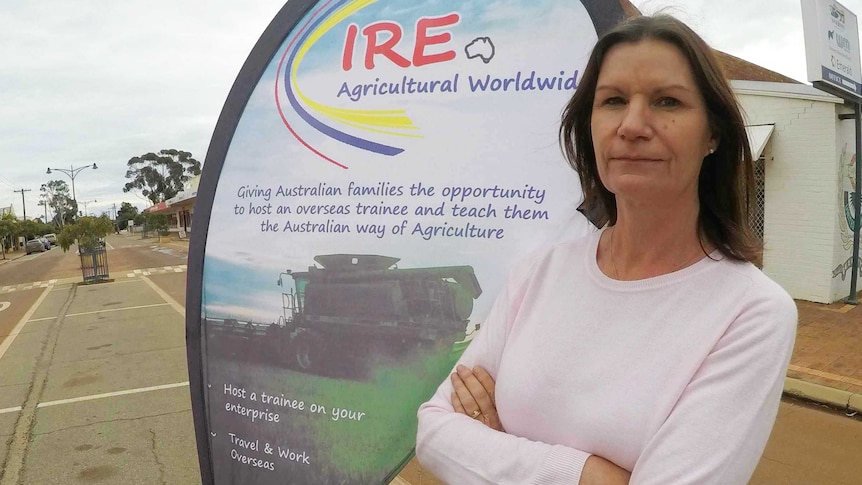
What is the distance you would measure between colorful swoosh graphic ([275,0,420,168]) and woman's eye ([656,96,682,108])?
0.87m

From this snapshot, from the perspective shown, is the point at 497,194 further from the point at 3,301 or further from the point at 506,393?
the point at 3,301

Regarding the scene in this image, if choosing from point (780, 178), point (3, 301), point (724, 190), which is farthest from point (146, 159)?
point (724, 190)

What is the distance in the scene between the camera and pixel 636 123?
1002mm

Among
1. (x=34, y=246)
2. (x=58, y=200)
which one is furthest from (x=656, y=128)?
(x=58, y=200)

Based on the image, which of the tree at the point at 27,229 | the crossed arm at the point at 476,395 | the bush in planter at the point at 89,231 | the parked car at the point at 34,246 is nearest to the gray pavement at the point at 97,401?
the crossed arm at the point at 476,395

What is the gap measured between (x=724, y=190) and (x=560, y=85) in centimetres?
56

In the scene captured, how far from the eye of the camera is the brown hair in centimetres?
101

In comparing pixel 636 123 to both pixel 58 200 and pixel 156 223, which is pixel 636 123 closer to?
pixel 156 223

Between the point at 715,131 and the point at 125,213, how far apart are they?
110782 mm

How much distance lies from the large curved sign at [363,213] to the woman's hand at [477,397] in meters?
0.33

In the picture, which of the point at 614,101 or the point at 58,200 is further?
the point at 58,200

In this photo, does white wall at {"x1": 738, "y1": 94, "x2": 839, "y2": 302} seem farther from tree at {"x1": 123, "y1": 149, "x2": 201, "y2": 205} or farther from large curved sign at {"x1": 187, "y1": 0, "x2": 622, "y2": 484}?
tree at {"x1": 123, "y1": 149, "x2": 201, "y2": 205}

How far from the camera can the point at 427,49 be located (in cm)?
176

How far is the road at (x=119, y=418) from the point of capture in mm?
3969
